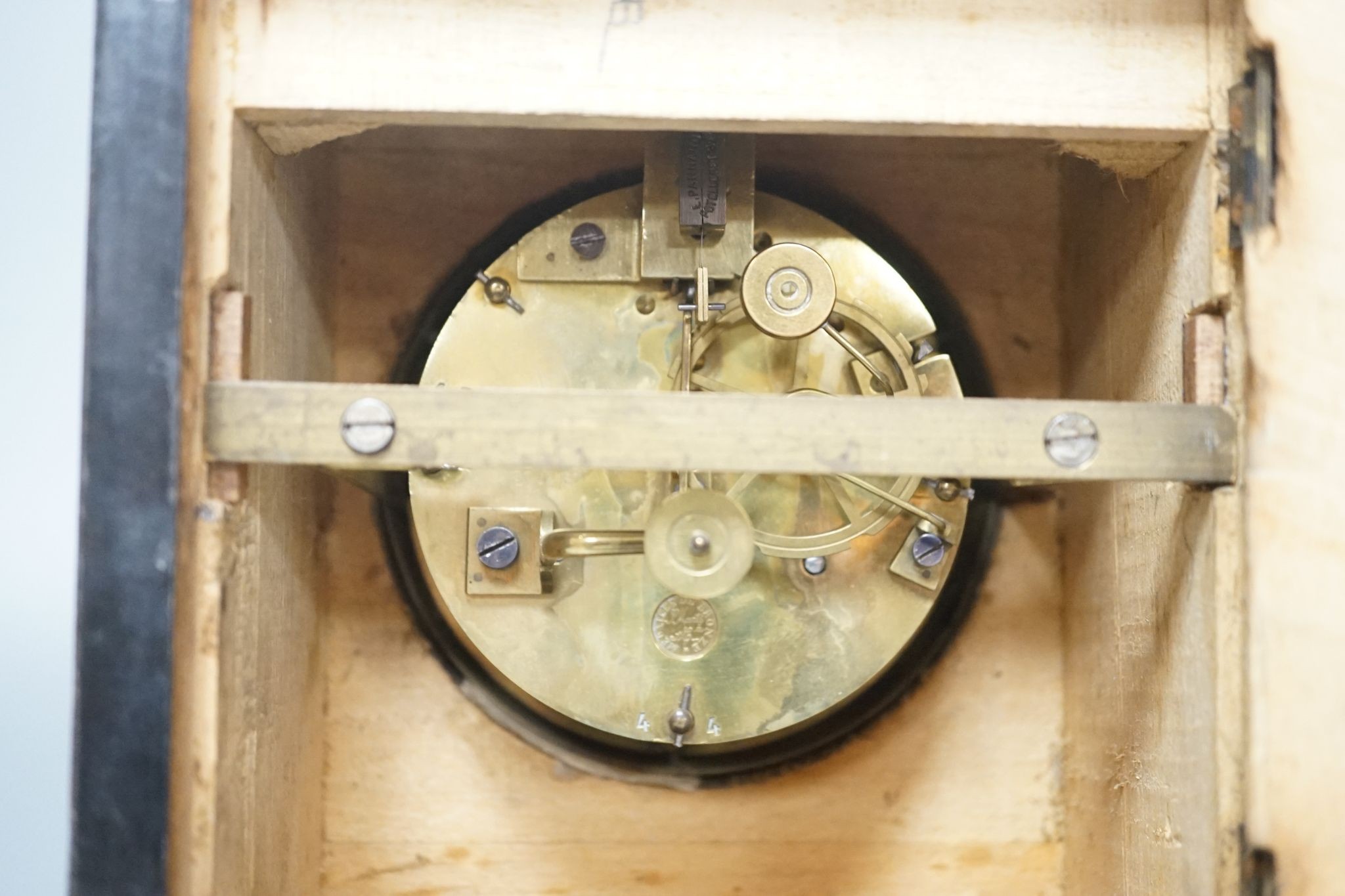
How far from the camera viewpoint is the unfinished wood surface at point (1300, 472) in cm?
86

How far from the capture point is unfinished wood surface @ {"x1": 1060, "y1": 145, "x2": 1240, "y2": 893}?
0.92m

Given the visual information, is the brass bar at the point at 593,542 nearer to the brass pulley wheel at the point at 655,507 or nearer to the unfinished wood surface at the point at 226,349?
the brass pulley wheel at the point at 655,507

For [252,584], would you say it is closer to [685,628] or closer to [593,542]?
[593,542]

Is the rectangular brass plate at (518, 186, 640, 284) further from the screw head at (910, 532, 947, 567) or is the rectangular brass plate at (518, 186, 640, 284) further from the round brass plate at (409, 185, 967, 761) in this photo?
the screw head at (910, 532, 947, 567)

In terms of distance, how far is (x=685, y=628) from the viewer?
1184mm

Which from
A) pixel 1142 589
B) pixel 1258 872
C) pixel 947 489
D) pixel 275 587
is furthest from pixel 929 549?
pixel 275 587

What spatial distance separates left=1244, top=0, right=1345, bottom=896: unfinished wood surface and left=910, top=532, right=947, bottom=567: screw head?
344 millimetres

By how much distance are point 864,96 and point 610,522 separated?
0.51 m

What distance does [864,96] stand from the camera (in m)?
0.90

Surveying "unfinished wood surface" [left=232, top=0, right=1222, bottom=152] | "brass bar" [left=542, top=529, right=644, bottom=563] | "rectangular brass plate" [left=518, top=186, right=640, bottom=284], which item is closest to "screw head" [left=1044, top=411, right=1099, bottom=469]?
"unfinished wood surface" [left=232, top=0, right=1222, bottom=152]

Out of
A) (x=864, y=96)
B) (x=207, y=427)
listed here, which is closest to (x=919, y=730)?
(x=864, y=96)

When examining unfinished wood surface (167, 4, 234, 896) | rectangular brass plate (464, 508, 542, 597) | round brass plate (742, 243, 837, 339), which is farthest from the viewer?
rectangular brass plate (464, 508, 542, 597)

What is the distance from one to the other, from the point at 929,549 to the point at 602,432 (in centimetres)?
46

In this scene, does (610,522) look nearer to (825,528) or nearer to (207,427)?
(825,528)
